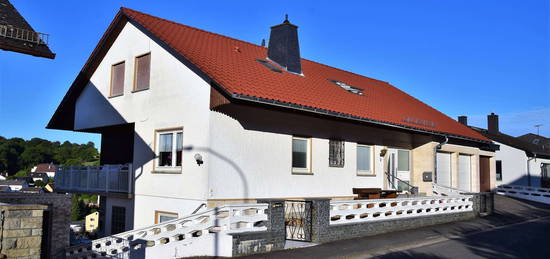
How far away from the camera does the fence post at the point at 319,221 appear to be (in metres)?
11.8

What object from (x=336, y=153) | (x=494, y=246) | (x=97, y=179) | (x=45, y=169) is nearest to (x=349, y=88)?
(x=336, y=153)

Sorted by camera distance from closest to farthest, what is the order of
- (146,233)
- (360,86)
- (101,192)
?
(146,233)
(101,192)
(360,86)

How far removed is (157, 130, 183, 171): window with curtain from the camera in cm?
1448

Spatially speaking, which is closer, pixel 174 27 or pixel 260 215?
pixel 260 215

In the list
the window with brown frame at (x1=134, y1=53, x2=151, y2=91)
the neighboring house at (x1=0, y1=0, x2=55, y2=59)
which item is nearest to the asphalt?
the neighboring house at (x1=0, y1=0, x2=55, y2=59)

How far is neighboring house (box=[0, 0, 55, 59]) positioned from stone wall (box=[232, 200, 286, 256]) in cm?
539

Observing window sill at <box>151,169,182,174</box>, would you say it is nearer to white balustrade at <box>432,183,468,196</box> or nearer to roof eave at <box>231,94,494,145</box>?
roof eave at <box>231,94,494,145</box>

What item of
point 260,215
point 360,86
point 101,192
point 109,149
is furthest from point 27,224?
point 360,86

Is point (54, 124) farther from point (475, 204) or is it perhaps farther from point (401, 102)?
point (475, 204)

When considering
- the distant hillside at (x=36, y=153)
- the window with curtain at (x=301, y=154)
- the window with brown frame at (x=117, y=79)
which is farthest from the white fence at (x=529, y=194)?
the distant hillside at (x=36, y=153)

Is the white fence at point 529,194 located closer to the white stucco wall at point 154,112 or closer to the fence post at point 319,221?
the fence post at point 319,221

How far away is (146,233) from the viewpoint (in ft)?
39.4

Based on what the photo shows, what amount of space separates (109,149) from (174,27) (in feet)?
20.1

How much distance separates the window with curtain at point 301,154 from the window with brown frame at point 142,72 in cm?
542
